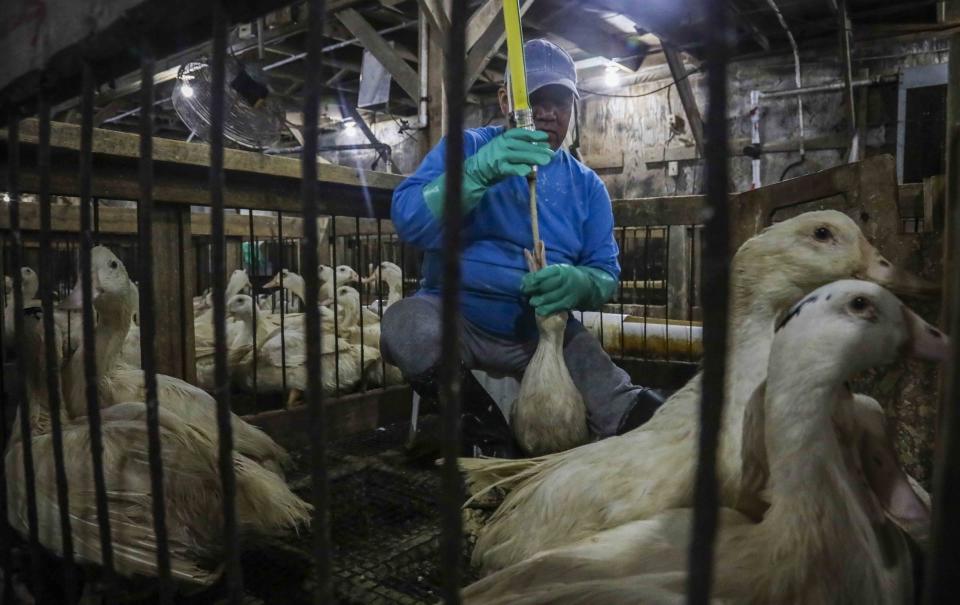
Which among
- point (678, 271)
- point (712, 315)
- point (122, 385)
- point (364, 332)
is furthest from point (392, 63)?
point (712, 315)

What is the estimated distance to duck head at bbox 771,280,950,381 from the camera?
3.78ft

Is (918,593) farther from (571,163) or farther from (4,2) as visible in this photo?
(4,2)

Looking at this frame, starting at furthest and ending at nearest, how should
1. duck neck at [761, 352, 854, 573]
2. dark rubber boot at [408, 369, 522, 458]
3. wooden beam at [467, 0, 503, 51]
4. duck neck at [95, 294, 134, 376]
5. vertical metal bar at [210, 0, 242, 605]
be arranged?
wooden beam at [467, 0, 503, 51]
duck neck at [95, 294, 134, 376]
dark rubber boot at [408, 369, 522, 458]
duck neck at [761, 352, 854, 573]
vertical metal bar at [210, 0, 242, 605]

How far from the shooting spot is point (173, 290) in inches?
111

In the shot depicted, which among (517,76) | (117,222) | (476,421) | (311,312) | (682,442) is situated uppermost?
(517,76)

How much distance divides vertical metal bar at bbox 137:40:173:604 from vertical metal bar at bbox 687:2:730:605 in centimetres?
77

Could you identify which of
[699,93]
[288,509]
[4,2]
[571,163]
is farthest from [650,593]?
[699,93]

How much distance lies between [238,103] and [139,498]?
9.76 feet

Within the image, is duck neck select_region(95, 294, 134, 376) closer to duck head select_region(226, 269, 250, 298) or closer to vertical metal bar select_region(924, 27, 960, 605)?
vertical metal bar select_region(924, 27, 960, 605)

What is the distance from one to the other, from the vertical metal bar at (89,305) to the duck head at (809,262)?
158cm

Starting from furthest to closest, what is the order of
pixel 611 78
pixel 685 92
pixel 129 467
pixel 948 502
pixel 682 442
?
pixel 611 78
pixel 685 92
pixel 129 467
pixel 682 442
pixel 948 502

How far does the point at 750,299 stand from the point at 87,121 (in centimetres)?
162

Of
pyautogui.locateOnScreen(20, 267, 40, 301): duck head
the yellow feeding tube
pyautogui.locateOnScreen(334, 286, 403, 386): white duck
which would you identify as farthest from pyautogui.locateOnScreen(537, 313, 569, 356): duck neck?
pyautogui.locateOnScreen(20, 267, 40, 301): duck head

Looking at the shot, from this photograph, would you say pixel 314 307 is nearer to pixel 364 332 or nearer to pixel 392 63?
pixel 364 332
